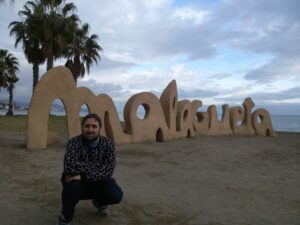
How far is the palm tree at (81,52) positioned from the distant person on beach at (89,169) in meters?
28.1

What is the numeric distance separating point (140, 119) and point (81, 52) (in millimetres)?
20366

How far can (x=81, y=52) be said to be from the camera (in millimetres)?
33438

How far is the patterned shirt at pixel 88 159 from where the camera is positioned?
4238mm

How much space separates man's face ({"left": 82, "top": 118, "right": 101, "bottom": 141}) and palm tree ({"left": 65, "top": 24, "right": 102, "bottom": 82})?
2804cm

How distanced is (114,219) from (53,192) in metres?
1.67

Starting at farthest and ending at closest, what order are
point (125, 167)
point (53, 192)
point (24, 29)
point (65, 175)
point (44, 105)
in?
1. point (24, 29)
2. point (44, 105)
3. point (125, 167)
4. point (53, 192)
5. point (65, 175)

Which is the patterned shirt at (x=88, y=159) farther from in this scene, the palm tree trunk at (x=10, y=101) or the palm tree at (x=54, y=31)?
the palm tree trunk at (x=10, y=101)

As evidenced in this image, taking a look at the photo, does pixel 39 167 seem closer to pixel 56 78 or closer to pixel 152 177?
pixel 152 177

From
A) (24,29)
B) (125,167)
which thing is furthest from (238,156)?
(24,29)

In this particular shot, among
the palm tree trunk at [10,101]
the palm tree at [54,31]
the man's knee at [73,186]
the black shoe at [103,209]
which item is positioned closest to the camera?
the man's knee at [73,186]

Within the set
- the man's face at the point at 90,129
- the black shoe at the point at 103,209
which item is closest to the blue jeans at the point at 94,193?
the black shoe at the point at 103,209

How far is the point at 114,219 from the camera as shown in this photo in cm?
477

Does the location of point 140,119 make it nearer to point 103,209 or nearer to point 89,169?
point 103,209

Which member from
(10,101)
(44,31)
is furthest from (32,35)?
(10,101)
